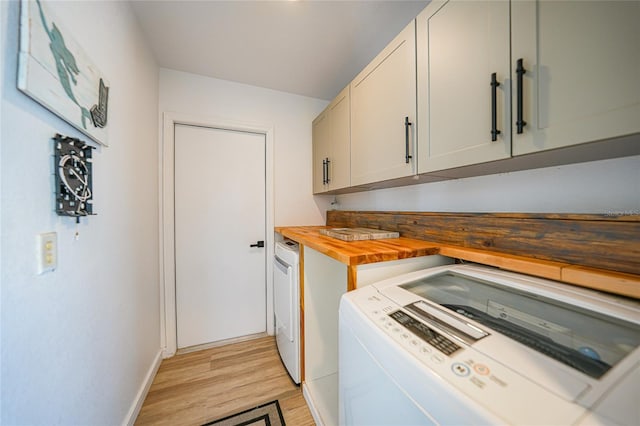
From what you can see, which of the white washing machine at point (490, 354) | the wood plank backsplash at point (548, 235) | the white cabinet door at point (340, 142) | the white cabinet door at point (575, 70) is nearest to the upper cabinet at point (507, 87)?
the white cabinet door at point (575, 70)

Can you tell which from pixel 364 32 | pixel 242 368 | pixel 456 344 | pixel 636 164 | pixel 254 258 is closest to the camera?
pixel 456 344

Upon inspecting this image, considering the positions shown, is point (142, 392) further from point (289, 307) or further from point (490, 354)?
point (490, 354)

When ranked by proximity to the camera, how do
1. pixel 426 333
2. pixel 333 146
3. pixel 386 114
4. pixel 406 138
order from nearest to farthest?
pixel 426 333, pixel 406 138, pixel 386 114, pixel 333 146

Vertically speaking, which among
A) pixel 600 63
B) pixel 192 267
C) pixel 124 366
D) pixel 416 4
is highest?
pixel 416 4

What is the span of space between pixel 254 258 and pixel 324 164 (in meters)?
1.16

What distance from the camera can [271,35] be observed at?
154cm

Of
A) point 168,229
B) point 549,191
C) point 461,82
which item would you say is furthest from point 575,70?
point 168,229

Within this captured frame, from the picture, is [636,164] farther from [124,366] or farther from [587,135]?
[124,366]

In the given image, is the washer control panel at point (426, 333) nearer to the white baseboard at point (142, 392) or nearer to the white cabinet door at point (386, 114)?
the white cabinet door at point (386, 114)

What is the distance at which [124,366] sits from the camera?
4.00 feet

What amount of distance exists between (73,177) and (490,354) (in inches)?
54.1

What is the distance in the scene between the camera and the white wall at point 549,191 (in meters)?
0.75

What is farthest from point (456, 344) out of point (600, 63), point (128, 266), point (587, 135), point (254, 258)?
point (254, 258)

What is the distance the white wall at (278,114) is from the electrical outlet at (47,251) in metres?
1.53
